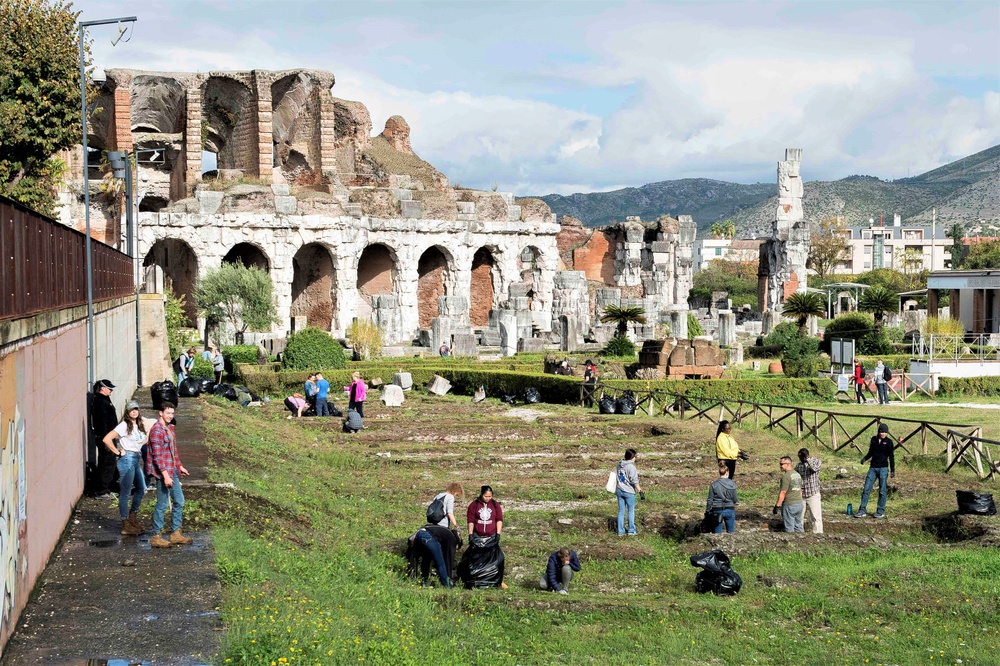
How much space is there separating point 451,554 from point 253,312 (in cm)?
3361

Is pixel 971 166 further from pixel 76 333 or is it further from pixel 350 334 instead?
pixel 76 333

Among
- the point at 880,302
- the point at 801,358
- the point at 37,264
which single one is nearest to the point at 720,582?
the point at 37,264

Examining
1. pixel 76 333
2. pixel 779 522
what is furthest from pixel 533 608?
pixel 76 333

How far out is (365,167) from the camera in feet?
196

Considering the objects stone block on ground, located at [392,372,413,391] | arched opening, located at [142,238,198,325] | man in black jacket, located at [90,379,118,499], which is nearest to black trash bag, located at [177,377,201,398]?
stone block on ground, located at [392,372,413,391]

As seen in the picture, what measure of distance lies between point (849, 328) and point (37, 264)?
121 ft

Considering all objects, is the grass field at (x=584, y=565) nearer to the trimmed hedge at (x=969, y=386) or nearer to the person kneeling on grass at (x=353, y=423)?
the person kneeling on grass at (x=353, y=423)

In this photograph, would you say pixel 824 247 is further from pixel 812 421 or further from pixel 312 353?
pixel 812 421

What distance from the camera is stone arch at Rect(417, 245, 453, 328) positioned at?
56.2 m

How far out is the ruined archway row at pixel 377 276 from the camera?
48156mm

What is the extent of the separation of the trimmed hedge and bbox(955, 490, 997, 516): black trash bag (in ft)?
54.3

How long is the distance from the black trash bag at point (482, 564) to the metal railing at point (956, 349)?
911 inches

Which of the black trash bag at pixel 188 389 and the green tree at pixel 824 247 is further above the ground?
the green tree at pixel 824 247

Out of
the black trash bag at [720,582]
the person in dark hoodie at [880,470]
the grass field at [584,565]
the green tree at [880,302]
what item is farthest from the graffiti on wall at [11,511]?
the green tree at [880,302]
